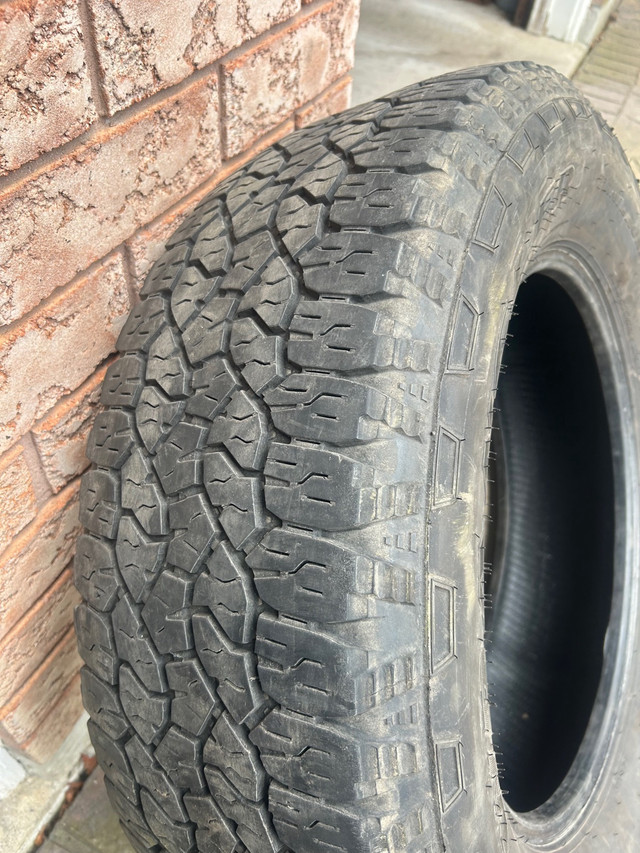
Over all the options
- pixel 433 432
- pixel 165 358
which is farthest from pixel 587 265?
pixel 165 358

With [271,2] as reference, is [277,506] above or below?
below

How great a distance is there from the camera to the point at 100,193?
1039 mm

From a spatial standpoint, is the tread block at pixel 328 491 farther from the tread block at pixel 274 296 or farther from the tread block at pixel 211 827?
the tread block at pixel 211 827

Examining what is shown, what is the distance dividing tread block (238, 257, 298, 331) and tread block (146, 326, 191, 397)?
0.38 feet

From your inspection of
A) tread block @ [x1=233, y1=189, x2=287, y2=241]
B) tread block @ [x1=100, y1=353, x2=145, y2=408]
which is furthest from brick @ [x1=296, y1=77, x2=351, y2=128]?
tread block @ [x1=100, y1=353, x2=145, y2=408]

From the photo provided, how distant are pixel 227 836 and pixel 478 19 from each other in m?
4.50

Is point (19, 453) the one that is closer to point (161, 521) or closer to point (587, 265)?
point (161, 521)

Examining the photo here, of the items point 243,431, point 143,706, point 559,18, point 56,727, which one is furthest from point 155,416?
point 559,18

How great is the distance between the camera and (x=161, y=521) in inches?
34.7

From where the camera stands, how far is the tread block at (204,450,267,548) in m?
0.79

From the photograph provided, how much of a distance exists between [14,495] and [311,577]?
578 mm

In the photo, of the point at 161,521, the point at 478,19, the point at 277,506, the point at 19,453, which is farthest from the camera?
the point at 478,19

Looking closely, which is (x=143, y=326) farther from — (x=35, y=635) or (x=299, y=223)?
(x=35, y=635)

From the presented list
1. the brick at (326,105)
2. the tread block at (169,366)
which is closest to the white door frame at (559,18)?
the brick at (326,105)
